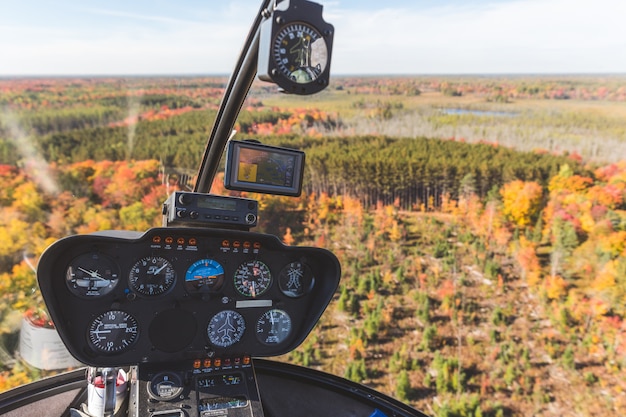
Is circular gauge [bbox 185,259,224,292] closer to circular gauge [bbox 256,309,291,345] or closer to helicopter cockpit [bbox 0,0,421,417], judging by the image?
helicopter cockpit [bbox 0,0,421,417]

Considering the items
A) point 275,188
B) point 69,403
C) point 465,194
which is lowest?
point 465,194

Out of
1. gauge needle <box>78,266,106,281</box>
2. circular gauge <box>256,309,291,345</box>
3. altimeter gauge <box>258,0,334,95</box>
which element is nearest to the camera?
altimeter gauge <box>258,0,334,95</box>

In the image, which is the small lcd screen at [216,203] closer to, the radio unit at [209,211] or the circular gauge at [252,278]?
the radio unit at [209,211]

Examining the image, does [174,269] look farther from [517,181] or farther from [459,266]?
[517,181]

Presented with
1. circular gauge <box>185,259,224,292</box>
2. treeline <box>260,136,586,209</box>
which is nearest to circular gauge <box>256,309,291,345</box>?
circular gauge <box>185,259,224,292</box>

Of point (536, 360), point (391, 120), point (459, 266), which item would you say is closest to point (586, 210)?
point (459, 266)

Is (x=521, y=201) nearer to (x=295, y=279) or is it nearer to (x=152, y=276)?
(x=295, y=279)
